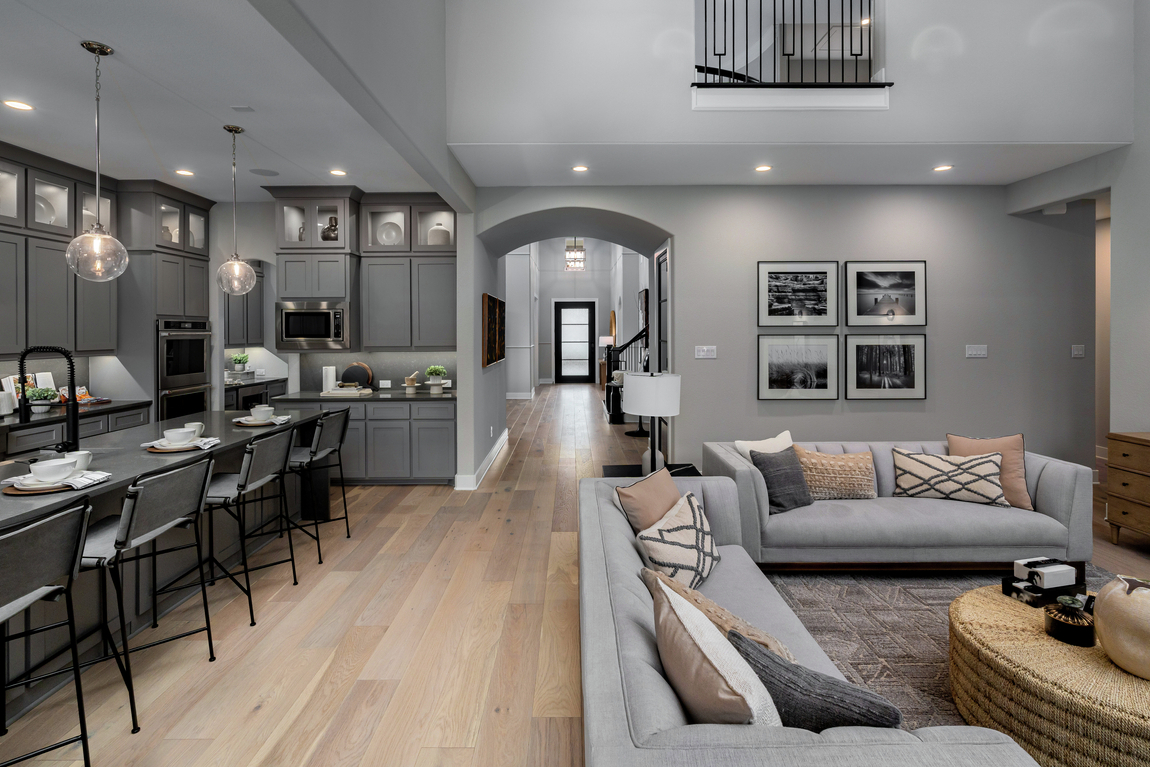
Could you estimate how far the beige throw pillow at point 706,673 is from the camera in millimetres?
1188

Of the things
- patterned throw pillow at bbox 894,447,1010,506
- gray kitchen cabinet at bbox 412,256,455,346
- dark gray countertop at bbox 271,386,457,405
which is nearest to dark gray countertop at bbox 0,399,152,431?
dark gray countertop at bbox 271,386,457,405

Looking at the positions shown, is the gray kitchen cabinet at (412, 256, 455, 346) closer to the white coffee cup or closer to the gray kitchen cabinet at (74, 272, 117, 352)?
the gray kitchen cabinet at (74, 272, 117, 352)

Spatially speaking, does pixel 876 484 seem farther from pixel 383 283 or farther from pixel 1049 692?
pixel 383 283

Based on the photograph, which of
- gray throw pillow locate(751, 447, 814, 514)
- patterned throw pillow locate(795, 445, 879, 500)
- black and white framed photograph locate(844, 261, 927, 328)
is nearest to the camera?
gray throw pillow locate(751, 447, 814, 514)

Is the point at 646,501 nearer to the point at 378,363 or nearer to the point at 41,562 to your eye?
the point at 41,562

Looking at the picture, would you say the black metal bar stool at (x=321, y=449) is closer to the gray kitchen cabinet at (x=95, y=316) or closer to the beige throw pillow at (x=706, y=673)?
the gray kitchen cabinet at (x=95, y=316)

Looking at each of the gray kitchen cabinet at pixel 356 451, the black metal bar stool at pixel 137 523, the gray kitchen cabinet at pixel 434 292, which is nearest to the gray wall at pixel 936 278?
the gray kitchen cabinet at pixel 434 292

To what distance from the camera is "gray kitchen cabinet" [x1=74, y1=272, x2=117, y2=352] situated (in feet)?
16.1

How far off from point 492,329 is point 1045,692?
5261mm

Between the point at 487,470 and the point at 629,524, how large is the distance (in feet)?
12.2

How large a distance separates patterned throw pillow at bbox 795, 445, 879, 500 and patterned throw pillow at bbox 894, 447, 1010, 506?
223 mm

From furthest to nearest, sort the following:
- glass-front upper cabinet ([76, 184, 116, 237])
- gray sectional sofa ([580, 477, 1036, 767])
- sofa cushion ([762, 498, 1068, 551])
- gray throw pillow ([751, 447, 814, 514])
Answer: glass-front upper cabinet ([76, 184, 116, 237]), gray throw pillow ([751, 447, 814, 514]), sofa cushion ([762, 498, 1068, 551]), gray sectional sofa ([580, 477, 1036, 767])

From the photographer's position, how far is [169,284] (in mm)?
5500

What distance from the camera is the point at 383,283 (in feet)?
19.1
